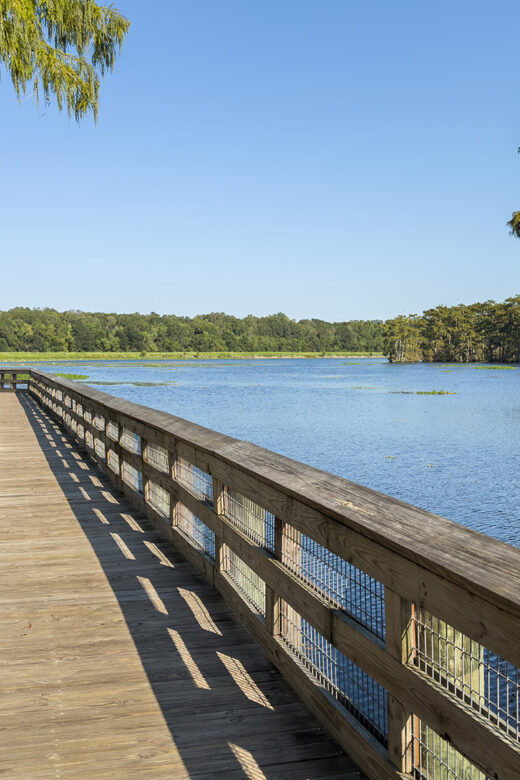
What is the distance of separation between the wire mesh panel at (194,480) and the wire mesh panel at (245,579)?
0.39m

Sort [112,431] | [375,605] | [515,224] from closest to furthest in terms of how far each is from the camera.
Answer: [375,605]
[112,431]
[515,224]

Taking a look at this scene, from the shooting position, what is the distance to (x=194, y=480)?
491 centimetres

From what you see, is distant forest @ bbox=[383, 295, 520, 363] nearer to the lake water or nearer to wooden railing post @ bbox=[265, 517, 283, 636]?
the lake water

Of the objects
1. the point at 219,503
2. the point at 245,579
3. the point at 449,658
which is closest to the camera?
the point at 449,658

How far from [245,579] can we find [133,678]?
892 mm

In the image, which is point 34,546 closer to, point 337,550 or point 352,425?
point 337,550

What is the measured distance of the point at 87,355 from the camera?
5320 inches

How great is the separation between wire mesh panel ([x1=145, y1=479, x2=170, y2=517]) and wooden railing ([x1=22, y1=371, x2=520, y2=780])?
5.00 ft

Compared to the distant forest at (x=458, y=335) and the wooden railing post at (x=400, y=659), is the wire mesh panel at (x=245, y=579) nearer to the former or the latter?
the wooden railing post at (x=400, y=659)

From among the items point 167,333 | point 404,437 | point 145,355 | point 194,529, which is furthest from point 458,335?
point 194,529

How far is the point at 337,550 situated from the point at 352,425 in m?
28.8

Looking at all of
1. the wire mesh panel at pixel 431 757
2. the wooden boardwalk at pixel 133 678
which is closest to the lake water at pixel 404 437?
the wooden boardwalk at pixel 133 678

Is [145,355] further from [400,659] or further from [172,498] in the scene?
[400,659]

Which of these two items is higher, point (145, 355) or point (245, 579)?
point (245, 579)
